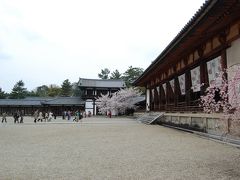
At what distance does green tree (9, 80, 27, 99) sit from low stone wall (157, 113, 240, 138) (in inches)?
2983

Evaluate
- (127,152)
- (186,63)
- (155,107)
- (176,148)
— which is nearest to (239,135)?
(176,148)

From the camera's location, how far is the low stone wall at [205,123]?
9809mm

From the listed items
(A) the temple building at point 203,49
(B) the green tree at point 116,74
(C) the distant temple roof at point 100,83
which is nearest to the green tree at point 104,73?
(B) the green tree at point 116,74

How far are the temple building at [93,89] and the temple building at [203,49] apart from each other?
3689 cm

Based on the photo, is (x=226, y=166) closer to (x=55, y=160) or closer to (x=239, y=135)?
(x=239, y=135)

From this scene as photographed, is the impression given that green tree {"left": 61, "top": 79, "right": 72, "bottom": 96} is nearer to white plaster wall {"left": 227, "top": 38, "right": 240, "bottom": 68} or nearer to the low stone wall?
the low stone wall

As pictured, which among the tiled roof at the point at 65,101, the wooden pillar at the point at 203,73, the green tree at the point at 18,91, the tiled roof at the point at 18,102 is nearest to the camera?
the wooden pillar at the point at 203,73

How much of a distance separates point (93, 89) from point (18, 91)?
4094 centimetres

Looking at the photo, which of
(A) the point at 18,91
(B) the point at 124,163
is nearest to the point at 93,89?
(A) the point at 18,91

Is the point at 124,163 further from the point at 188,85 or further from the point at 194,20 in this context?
the point at 188,85

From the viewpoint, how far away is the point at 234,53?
1141cm

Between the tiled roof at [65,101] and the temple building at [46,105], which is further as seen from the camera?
the temple building at [46,105]

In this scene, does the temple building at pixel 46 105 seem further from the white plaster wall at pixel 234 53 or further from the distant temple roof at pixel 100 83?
the white plaster wall at pixel 234 53

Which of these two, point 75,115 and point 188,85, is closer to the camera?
point 188,85
